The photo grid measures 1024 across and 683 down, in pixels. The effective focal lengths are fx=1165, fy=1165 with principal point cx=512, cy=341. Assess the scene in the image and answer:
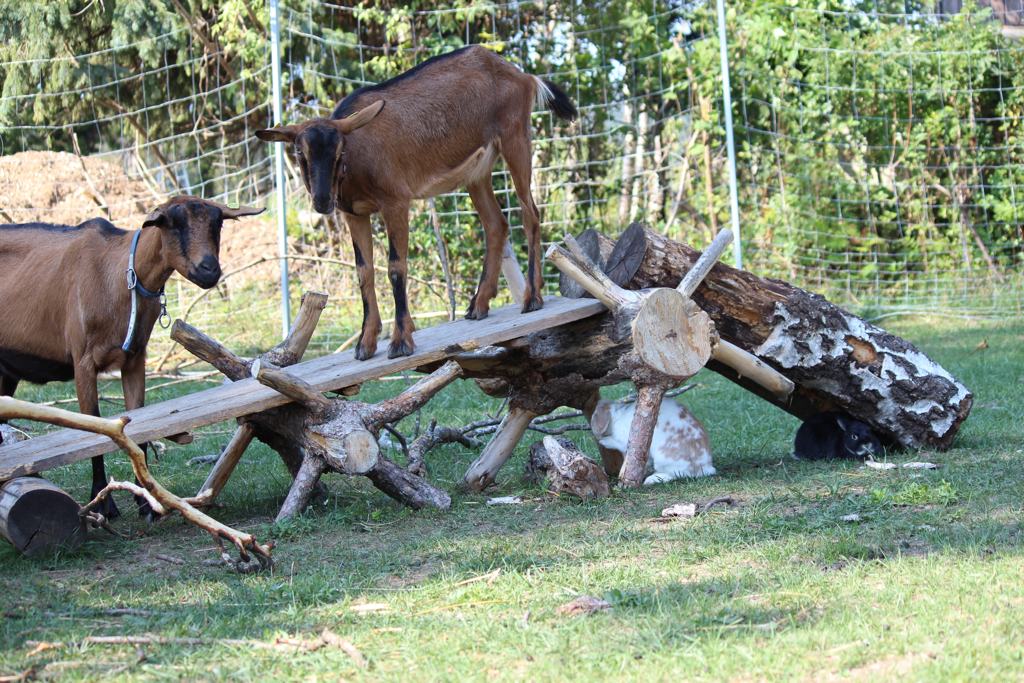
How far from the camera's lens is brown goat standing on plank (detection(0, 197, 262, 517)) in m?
6.05

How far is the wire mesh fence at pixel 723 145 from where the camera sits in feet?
44.9

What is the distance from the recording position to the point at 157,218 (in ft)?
19.8

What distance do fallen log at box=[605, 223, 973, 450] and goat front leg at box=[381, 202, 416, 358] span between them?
3.93 ft

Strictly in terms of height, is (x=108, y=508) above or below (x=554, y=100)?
below

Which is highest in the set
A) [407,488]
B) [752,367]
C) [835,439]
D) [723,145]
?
[723,145]

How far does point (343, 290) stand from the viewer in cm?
1360

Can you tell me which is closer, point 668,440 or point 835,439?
point 668,440

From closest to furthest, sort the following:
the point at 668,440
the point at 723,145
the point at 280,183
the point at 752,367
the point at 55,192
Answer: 1. the point at 752,367
2. the point at 668,440
3. the point at 280,183
4. the point at 723,145
5. the point at 55,192

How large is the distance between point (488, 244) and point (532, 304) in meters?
0.64

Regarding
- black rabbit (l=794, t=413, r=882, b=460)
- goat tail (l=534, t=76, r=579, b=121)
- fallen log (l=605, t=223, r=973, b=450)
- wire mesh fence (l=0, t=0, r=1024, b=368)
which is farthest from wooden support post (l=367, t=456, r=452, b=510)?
wire mesh fence (l=0, t=0, r=1024, b=368)

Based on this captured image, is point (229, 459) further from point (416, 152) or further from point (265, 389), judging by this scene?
point (416, 152)

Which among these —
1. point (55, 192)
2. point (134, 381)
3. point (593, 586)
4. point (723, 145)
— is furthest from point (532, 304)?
point (55, 192)

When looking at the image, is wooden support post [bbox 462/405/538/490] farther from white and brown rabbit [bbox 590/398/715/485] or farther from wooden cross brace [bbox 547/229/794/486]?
wooden cross brace [bbox 547/229/794/486]

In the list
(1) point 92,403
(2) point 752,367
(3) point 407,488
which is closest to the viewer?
(3) point 407,488
